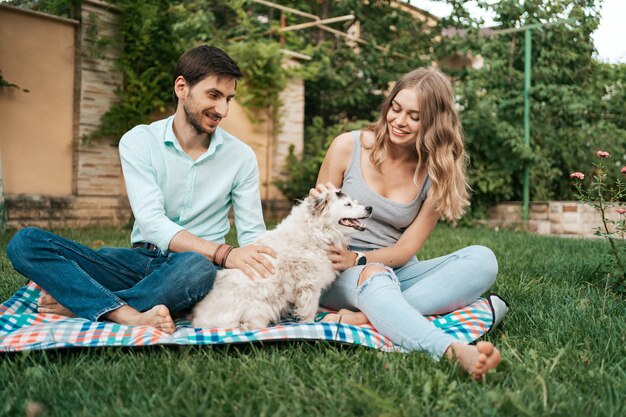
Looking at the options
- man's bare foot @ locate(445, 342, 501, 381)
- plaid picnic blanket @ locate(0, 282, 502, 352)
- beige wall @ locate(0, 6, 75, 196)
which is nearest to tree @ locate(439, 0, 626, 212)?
beige wall @ locate(0, 6, 75, 196)

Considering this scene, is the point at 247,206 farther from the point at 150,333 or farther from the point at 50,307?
the point at 50,307

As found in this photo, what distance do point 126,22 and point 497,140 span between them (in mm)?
6252

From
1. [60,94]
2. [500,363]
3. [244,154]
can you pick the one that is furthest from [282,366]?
[60,94]

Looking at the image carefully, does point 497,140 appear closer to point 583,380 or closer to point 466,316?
point 466,316

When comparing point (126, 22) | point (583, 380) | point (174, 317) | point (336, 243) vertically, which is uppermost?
point (126, 22)

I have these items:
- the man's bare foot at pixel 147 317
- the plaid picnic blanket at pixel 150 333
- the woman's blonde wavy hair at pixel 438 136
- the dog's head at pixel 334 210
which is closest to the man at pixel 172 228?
the man's bare foot at pixel 147 317

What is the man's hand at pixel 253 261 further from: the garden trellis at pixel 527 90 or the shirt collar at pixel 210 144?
the garden trellis at pixel 527 90

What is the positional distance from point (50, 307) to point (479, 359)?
2.23 m

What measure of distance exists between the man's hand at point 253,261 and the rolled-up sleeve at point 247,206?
568mm

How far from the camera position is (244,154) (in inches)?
142

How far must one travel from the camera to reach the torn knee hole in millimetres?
3026

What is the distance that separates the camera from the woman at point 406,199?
3.21 meters

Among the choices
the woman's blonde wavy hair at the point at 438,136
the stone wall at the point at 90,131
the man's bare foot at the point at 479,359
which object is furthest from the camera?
the stone wall at the point at 90,131

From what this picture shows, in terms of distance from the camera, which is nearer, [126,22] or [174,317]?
[174,317]
